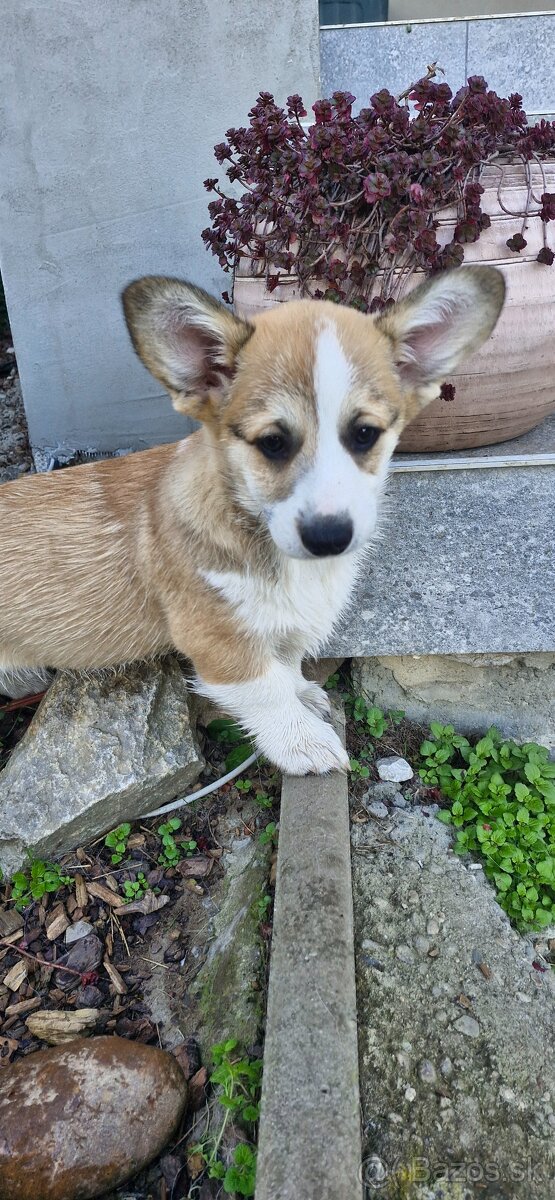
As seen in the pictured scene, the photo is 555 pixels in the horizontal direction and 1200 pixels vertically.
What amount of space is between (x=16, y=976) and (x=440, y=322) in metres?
2.51

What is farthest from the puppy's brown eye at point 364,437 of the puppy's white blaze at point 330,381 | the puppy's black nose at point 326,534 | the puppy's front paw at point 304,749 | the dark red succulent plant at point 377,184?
the puppy's front paw at point 304,749

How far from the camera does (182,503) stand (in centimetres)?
257

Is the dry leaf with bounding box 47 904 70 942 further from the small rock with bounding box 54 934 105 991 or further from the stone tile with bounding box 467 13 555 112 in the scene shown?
the stone tile with bounding box 467 13 555 112

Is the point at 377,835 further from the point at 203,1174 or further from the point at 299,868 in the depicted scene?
the point at 203,1174

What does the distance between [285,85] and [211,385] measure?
2.41 metres

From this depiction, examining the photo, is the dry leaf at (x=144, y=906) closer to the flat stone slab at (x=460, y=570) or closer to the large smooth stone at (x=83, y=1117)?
the large smooth stone at (x=83, y=1117)

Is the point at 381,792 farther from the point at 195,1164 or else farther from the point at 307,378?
the point at 307,378

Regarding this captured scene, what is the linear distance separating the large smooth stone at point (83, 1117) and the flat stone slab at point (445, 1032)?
56 centimetres

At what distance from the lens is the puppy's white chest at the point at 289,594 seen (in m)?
2.51

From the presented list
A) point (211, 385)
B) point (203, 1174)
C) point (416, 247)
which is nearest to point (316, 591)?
point (211, 385)

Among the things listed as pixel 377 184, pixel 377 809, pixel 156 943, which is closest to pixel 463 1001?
pixel 377 809

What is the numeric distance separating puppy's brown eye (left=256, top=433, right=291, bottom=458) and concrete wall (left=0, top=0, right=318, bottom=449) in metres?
2.47

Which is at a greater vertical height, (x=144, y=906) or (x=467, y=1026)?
(x=467, y=1026)

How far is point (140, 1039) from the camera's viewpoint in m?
2.24
